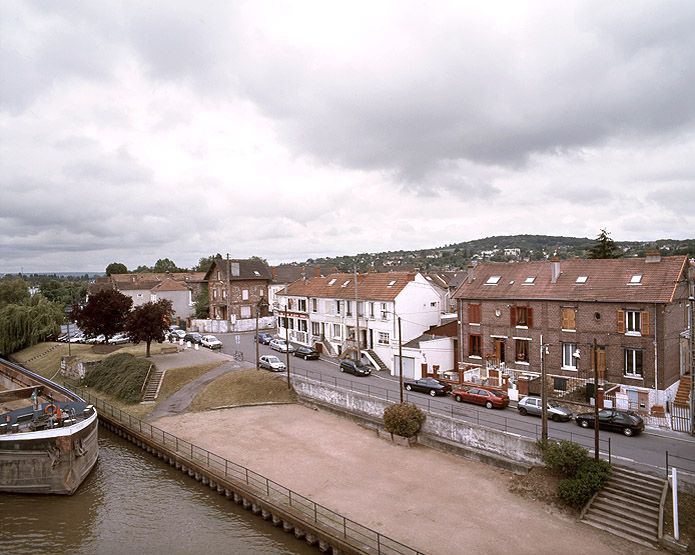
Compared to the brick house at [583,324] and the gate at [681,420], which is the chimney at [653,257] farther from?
the gate at [681,420]

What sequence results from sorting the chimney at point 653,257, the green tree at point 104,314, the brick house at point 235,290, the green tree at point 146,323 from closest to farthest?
the chimney at point 653,257
the green tree at point 146,323
the green tree at point 104,314
the brick house at point 235,290

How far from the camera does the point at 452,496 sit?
22.4m

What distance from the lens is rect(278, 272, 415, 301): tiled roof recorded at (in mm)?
47491

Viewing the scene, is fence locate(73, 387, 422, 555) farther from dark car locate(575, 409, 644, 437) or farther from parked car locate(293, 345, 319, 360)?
parked car locate(293, 345, 319, 360)

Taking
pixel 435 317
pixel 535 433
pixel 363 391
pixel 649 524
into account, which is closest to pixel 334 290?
pixel 435 317

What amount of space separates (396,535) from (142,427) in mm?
22466

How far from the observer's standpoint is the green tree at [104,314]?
2140 inches

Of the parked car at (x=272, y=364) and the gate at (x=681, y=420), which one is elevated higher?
the parked car at (x=272, y=364)

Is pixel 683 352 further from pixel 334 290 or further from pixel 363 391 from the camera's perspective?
pixel 334 290

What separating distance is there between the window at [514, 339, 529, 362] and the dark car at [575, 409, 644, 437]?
8979mm

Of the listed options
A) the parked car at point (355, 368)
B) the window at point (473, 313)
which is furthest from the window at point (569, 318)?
the parked car at point (355, 368)

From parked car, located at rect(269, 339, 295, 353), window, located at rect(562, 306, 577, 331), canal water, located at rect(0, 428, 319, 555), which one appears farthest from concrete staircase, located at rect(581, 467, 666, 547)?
parked car, located at rect(269, 339, 295, 353)

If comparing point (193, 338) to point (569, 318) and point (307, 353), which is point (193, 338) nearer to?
point (307, 353)

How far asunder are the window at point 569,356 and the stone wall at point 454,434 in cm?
1236
